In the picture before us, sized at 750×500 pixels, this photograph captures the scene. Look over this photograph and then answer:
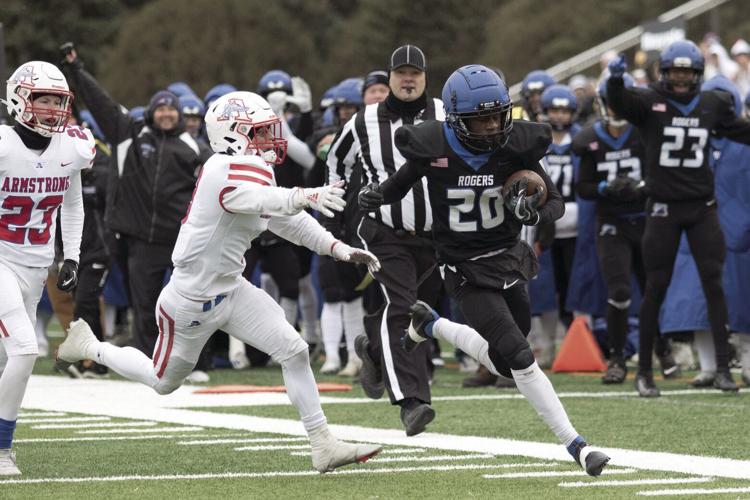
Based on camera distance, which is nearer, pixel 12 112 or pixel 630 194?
pixel 12 112

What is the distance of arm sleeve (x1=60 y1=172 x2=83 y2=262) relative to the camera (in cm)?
823

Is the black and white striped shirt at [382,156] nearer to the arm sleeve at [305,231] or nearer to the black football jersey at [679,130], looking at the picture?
the arm sleeve at [305,231]

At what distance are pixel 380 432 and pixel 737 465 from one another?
2191mm

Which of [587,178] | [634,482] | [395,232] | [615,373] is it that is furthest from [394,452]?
[587,178]

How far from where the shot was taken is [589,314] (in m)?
13.1

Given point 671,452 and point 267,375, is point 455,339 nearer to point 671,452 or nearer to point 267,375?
point 671,452

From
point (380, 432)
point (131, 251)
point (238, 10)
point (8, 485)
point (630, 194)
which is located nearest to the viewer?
point (8, 485)

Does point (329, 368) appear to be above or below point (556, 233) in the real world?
below

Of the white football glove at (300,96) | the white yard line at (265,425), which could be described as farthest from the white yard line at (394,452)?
the white football glove at (300,96)

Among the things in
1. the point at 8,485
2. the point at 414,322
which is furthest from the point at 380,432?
the point at 8,485

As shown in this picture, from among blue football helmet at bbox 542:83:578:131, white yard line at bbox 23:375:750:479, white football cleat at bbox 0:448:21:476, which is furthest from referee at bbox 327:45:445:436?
blue football helmet at bbox 542:83:578:131

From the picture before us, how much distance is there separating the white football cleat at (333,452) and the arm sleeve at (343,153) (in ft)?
7.47

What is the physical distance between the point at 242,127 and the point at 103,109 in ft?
17.1

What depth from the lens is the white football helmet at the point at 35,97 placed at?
7.92 metres
